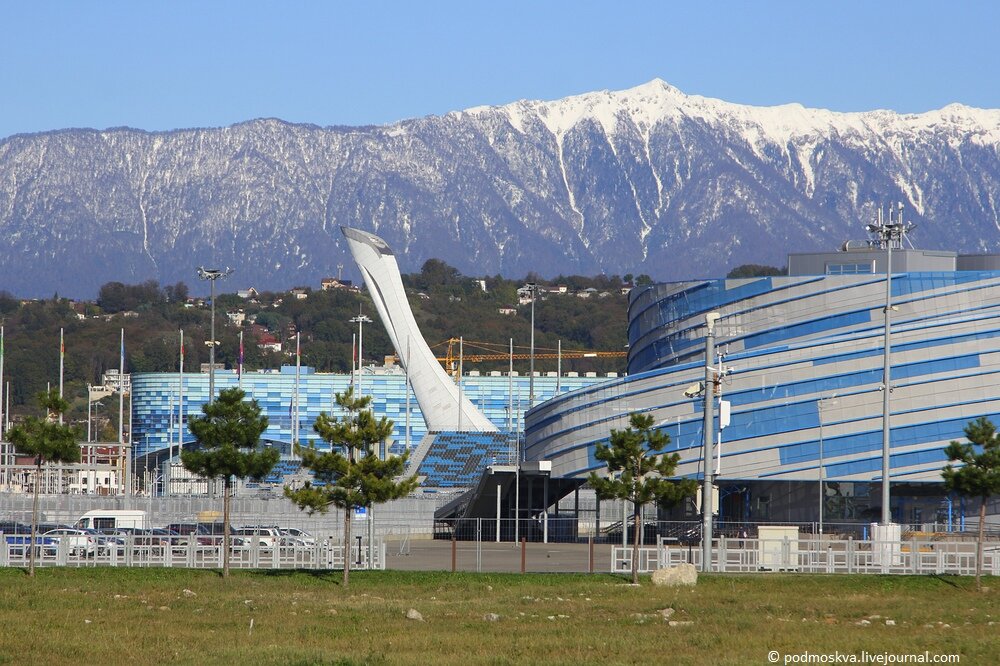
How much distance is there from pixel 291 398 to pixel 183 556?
122 meters

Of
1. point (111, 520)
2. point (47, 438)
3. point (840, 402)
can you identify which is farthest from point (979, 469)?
point (840, 402)

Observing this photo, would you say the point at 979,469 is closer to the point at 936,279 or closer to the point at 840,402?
the point at 840,402

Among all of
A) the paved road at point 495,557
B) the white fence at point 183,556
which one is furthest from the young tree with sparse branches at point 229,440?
the paved road at point 495,557

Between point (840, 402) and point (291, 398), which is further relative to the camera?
point (291, 398)

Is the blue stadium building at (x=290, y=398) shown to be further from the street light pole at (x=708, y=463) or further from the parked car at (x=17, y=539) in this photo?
the street light pole at (x=708, y=463)

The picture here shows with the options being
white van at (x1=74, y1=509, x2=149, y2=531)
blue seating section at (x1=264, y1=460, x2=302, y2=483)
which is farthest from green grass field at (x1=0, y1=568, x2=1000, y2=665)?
blue seating section at (x1=264, y1=460, x2=302, y2=483)

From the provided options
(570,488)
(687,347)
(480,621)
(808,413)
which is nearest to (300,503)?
(480,621)

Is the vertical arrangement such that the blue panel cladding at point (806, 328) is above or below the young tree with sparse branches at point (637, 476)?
above

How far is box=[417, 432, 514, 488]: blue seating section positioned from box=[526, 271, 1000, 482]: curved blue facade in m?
15.9

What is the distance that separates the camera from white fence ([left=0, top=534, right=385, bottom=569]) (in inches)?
1836

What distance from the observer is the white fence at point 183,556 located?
4662cm

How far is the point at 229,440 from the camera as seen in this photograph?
45.5 m

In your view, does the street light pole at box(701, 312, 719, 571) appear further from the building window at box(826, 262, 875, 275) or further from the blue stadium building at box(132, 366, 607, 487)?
the blue stadium building at box(132, 366, 607, 487)

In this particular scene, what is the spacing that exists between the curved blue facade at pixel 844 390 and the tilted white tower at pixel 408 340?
1169 inches
